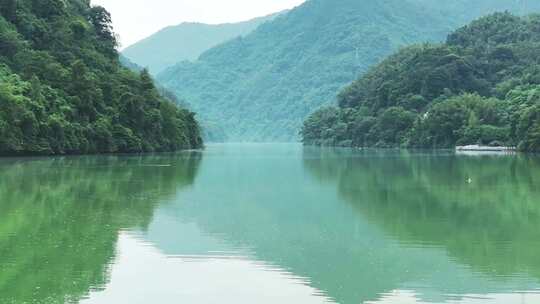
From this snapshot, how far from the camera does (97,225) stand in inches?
848

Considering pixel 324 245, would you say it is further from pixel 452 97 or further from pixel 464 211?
pixel 452 97

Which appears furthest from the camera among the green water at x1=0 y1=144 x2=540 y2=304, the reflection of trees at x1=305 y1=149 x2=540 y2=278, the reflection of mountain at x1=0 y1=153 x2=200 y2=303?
the reflection of trees at x1=305 y1=149 x2=540 y2=278

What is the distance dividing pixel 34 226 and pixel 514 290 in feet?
38.2

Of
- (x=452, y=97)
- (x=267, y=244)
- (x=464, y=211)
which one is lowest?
(x=267, y=244)

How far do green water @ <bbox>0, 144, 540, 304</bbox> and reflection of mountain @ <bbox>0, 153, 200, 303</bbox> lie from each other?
43mm

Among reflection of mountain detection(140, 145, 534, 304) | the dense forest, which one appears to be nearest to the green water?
reflection of mountain detection(140, 145, 534, 304)

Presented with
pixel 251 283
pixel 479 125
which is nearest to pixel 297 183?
pixel 251 283

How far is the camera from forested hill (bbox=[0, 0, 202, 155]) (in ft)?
208

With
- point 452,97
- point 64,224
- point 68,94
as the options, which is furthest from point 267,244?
point 452,97

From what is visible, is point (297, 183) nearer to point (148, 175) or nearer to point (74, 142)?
point (148, 175)

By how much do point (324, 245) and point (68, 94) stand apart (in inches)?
2283

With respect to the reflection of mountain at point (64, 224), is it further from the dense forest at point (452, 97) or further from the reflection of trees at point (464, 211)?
the dense forest at point (452, 97)

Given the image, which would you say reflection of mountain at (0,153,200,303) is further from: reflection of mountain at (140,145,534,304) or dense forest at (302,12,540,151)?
dense forest at (302,12,540,151)

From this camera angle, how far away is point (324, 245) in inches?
748
